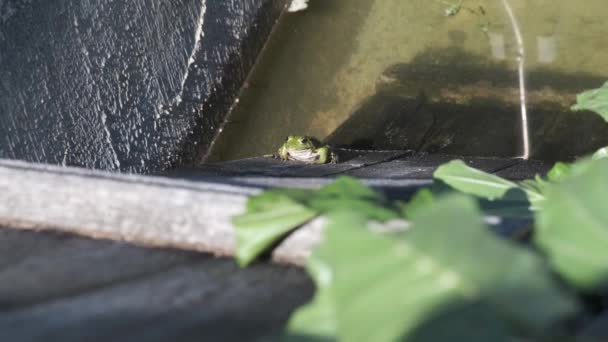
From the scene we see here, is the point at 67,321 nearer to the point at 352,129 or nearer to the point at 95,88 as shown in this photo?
the point at 95,88

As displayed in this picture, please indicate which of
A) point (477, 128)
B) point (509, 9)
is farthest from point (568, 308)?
point (509, 9)

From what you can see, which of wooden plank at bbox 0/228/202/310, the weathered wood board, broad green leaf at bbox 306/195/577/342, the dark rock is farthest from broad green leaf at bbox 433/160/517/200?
the dark rock

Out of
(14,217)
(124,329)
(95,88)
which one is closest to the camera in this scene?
(124,329)

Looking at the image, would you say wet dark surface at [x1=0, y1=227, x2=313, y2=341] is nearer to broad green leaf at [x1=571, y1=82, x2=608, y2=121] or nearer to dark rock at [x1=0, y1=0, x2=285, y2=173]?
broad green leaf at [x1=571, y1=82, x2=608, y2=121]

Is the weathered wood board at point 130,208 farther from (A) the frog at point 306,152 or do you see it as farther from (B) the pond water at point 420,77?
(B) the pond water at point 420,77

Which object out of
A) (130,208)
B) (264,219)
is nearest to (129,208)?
(130,208)

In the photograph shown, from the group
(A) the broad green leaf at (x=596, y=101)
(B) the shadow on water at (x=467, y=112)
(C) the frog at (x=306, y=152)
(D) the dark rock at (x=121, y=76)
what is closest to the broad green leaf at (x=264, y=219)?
(A) the broad green leaf at (x=596, y=101)
